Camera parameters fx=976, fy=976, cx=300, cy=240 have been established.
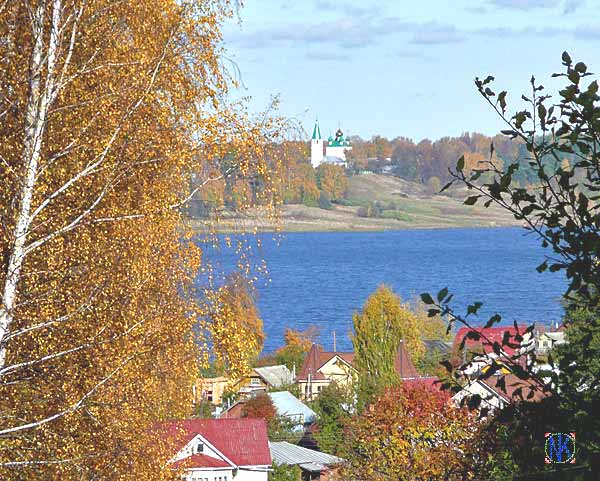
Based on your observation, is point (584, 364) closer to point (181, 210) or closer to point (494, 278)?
point (181, 210)

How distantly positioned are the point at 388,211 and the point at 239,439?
15321 centimetres

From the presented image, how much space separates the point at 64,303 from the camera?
7.08 m

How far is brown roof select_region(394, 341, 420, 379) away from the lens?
38516mm

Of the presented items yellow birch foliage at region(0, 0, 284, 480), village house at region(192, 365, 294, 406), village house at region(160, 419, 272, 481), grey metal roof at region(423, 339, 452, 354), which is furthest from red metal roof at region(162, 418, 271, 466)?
grey metal roof at region(423, 339, 452, 354)

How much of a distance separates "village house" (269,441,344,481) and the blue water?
13070 mm

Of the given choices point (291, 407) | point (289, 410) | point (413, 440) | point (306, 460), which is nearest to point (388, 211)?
point (291, 407)

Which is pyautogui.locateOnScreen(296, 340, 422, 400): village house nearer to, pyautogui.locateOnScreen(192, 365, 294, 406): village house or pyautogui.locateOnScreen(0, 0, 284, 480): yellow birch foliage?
pyautogui.locateOnScreen(192, 365, 294, 406): village house

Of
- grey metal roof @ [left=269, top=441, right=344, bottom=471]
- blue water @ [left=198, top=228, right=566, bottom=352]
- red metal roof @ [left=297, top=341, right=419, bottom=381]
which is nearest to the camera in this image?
grey metal roof @ [left=269, top=441, right=344, bottom=471]

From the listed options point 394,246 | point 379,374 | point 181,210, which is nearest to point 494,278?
point 394,246

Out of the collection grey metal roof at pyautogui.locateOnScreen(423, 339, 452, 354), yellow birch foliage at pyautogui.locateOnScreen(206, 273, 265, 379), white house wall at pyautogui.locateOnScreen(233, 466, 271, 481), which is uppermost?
yellow birch foliage at pyautogui.locateOnScreen(206, 273, 265, 379)

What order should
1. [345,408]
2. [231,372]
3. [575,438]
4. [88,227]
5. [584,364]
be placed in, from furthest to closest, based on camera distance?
[345,408] < [231,372] < [88,227] < [584,364] < [575,438]

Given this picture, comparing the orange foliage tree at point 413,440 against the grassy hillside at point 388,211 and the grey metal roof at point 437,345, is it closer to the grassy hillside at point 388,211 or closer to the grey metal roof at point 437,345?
the grey metal roof at point 437,345

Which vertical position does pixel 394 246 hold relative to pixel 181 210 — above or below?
below

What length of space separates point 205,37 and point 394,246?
148 m
